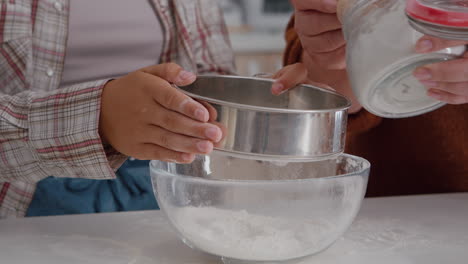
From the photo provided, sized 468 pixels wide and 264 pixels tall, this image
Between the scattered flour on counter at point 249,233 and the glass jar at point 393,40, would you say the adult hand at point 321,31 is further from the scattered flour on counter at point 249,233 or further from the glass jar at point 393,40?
the scattered flour on counter at point 249,233

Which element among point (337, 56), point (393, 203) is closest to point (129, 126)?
point (337, 56)

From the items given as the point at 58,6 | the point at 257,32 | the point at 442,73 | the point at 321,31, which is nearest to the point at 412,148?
the point at 321,31

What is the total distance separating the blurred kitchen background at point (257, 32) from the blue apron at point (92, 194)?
1172 millimetres

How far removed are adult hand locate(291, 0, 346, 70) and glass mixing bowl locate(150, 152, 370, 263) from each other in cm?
19

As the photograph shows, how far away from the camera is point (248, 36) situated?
7.31ft

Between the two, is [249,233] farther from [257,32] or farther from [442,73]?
[257,32]

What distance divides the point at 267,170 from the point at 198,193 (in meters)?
0.15

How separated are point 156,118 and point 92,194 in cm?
39

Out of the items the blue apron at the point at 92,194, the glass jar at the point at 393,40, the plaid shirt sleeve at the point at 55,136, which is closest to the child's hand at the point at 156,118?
the plaid shirt sleeve at the point at 55,136

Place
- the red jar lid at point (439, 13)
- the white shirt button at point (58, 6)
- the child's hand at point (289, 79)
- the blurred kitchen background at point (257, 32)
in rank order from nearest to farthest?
the red jar lid at point (439, 13)
the child's hand at point (289, 79)
the white shirt button at point (58, 6)
the blurred kitchen background at point (257, 32)

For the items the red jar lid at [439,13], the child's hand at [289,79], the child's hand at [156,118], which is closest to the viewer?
the red jar lid at [439,13]

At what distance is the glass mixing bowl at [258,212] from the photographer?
0.61m

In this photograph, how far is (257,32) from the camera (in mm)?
2295

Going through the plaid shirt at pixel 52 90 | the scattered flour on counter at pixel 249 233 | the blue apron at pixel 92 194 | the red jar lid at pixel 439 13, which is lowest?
the blue apron at pixel 92 194
